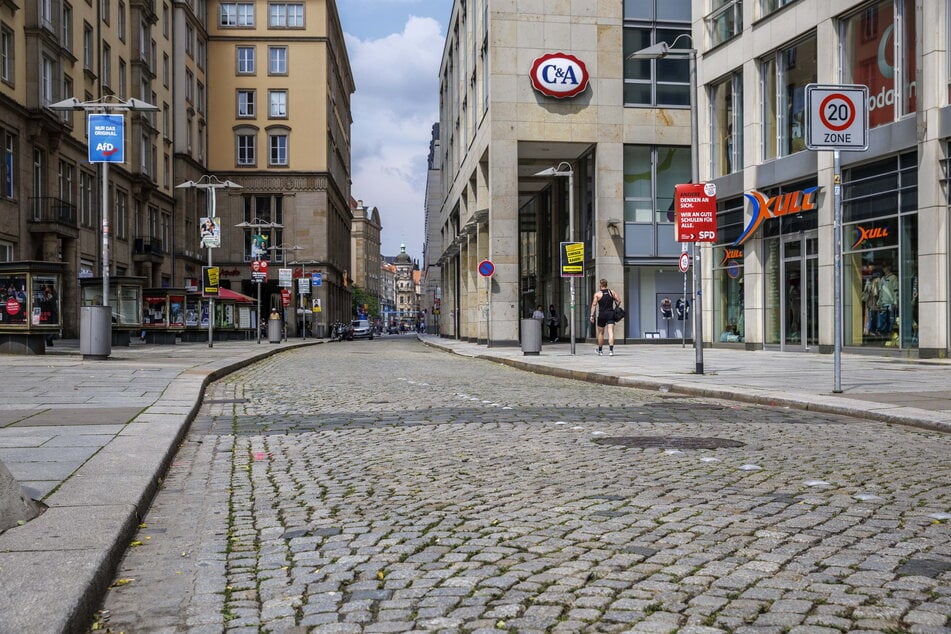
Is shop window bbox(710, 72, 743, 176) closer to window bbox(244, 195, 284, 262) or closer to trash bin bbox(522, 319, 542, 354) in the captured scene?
trash bin bbox(522, 319, 542, 354)

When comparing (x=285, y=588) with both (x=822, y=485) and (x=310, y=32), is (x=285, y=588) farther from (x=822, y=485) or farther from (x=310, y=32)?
(x=310, y=32)

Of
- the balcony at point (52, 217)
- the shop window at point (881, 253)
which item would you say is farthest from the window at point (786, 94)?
the balcony at point (52, 217)

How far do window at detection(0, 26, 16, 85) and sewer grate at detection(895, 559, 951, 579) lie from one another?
3675 cm

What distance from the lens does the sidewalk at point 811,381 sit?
32.7ft

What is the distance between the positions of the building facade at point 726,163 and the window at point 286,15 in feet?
101

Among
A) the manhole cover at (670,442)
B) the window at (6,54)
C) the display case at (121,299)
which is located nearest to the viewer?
the manhole cover at (670,442)

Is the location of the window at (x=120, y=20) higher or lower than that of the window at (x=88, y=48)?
higher

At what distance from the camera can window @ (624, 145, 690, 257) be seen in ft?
118

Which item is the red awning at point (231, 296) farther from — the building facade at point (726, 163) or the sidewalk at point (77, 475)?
the sidewalk at point (77, 475)

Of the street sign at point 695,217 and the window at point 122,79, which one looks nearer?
the street sign at point 695,217

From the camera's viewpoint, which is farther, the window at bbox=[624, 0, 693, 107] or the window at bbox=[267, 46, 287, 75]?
the window at bbox=[267, 46, 287, 75]

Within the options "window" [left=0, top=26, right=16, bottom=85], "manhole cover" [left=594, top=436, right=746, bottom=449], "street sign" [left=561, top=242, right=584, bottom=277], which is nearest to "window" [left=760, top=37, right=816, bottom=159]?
"street sign" [left=561, top=242, right=584, bottom=277]

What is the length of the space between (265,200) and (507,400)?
220 feet

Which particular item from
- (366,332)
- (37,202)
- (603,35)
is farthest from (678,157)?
(366,332)
